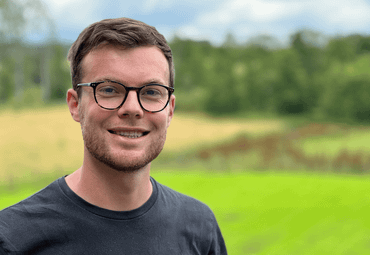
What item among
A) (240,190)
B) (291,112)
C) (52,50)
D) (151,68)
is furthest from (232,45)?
(151,68)

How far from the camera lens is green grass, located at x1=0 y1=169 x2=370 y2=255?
8547 millimetres

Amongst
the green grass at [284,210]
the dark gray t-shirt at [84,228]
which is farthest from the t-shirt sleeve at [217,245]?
the green grass at [284,210]

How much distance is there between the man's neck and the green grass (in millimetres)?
6884

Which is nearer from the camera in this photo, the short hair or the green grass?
the short hair

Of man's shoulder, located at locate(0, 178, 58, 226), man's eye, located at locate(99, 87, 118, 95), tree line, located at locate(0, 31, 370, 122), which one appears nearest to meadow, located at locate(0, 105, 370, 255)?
tree line, located at locate(0, 31, 370, 122)

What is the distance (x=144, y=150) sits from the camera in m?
1.74

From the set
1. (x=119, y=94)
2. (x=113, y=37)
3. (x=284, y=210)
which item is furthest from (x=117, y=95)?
(x=284, y=210)

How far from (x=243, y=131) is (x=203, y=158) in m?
4.04

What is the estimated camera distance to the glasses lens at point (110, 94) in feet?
5.58

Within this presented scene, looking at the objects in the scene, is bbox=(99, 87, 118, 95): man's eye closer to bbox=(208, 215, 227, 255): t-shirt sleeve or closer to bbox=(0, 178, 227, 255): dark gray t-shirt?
bbox=(0, 178, 227, 255): dark gray t-shirt

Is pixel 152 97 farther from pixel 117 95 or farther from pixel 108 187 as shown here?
pixel 108 187

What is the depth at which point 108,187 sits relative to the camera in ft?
6.01

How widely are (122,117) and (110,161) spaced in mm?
225

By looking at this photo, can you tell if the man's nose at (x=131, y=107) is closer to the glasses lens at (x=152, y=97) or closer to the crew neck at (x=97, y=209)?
the glasses lens at (x=152, y=97)
